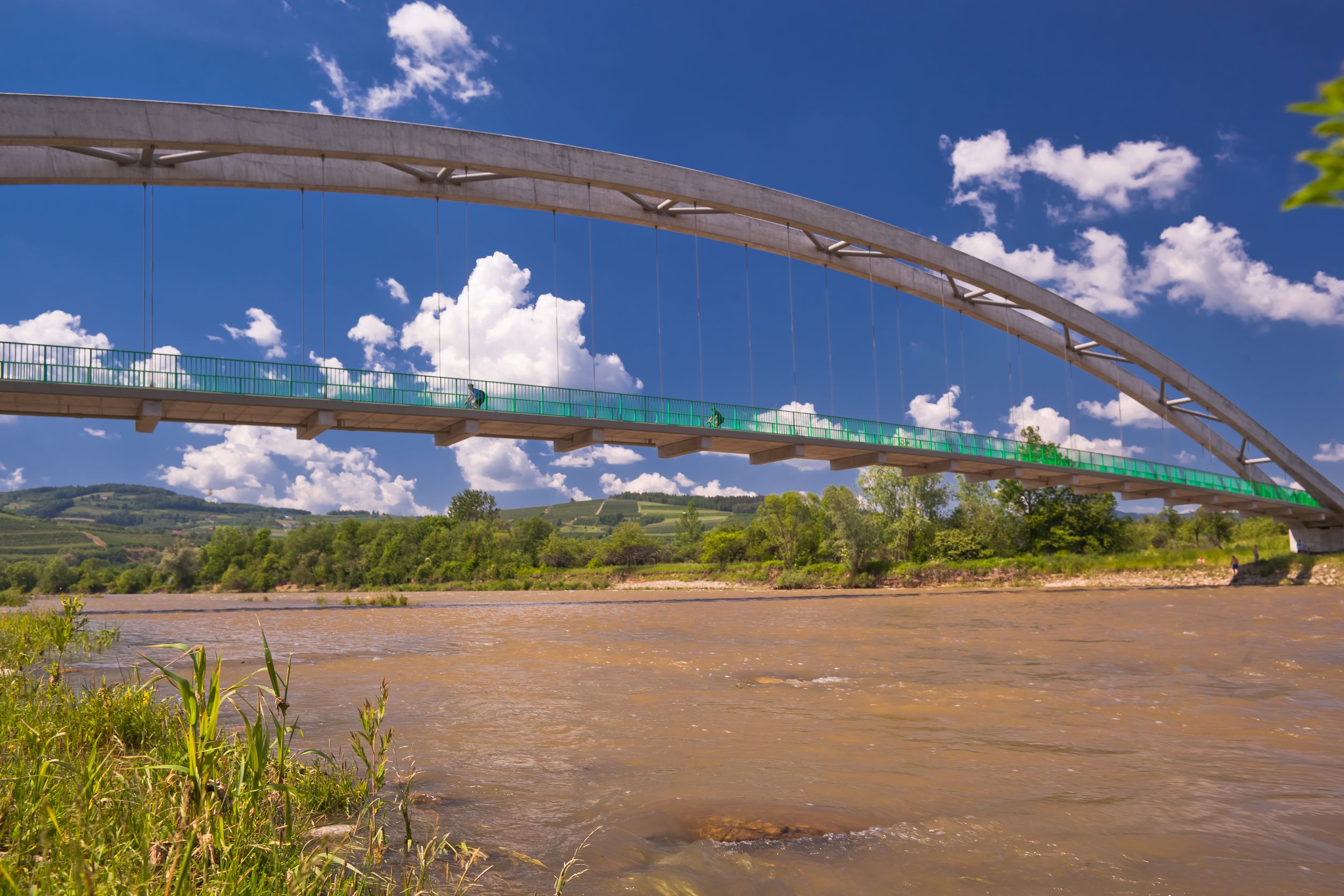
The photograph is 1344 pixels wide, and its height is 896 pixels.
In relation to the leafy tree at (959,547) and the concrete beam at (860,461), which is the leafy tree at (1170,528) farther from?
the concrete beam at (860,461)

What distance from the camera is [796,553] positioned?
2261 inches

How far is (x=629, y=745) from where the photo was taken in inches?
235

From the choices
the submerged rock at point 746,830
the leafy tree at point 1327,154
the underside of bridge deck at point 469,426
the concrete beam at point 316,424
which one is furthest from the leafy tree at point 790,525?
the leafy tree at point 1327,154

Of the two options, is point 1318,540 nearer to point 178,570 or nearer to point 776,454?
point 776,454

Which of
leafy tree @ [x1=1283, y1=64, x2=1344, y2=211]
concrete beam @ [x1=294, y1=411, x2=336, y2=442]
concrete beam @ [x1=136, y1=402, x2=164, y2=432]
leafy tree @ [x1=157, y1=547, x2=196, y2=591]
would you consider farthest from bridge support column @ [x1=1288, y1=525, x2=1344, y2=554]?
leafy tree @ [x1=157, y1=547, x2=196, y2=591]

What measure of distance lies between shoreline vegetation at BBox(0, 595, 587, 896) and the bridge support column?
182 ft

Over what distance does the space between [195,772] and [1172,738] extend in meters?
6.72

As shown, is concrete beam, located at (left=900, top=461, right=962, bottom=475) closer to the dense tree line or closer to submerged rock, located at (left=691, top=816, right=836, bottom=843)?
the dense tree line

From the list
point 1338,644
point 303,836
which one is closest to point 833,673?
point 303,836

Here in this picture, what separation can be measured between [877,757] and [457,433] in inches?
817

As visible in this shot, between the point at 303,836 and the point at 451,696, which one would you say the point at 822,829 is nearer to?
the point at 303,836

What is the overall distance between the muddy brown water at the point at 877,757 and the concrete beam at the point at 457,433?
10.7 metres

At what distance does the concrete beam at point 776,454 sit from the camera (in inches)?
1135

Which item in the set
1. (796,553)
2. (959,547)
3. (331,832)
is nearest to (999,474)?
(959,547)
